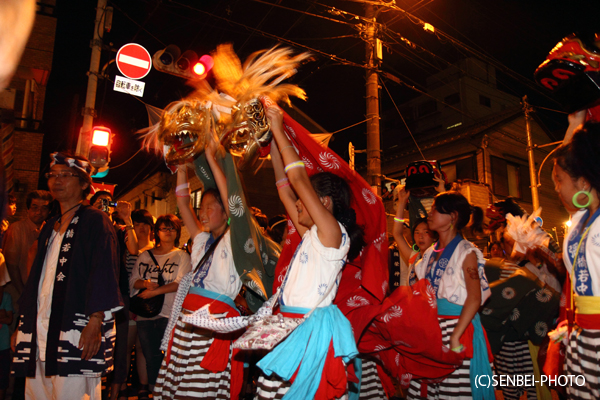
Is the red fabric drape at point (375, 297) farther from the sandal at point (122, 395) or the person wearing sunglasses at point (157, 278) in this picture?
the sandal at point (122, 395)

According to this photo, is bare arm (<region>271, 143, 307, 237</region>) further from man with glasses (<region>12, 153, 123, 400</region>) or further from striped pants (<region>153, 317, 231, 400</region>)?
man with glasses (<region>12, 153, 123, 400</region>)

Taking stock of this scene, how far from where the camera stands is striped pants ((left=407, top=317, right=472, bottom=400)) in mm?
2922

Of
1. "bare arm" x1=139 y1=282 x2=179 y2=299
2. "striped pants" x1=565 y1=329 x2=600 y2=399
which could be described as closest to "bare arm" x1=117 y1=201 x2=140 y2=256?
"bare arm" x1=139 y1=282 x2=179 y2=299

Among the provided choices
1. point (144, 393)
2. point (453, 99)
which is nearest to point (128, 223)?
point (144, 393)

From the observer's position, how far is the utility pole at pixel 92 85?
889cm

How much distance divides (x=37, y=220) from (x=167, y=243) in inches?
62.0

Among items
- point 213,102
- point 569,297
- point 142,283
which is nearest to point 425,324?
point 569,297

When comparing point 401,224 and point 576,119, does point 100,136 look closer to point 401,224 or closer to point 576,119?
point 401,224

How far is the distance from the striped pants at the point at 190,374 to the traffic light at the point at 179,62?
558 centimetres

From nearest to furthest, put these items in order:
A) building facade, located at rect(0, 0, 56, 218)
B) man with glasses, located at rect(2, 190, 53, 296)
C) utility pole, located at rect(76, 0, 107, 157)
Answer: man with glasses, located at rect(2, 190, 53, 296)
utility pole, located at rect(76, 0, 107, 157)
building facade, located at rect(0, 0, 56, 218)

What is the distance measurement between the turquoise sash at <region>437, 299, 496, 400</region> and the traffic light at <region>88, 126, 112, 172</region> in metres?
8.44

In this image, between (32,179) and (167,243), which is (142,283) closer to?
(167,243)

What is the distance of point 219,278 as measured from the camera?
3.10 m

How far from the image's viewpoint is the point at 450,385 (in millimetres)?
2953
